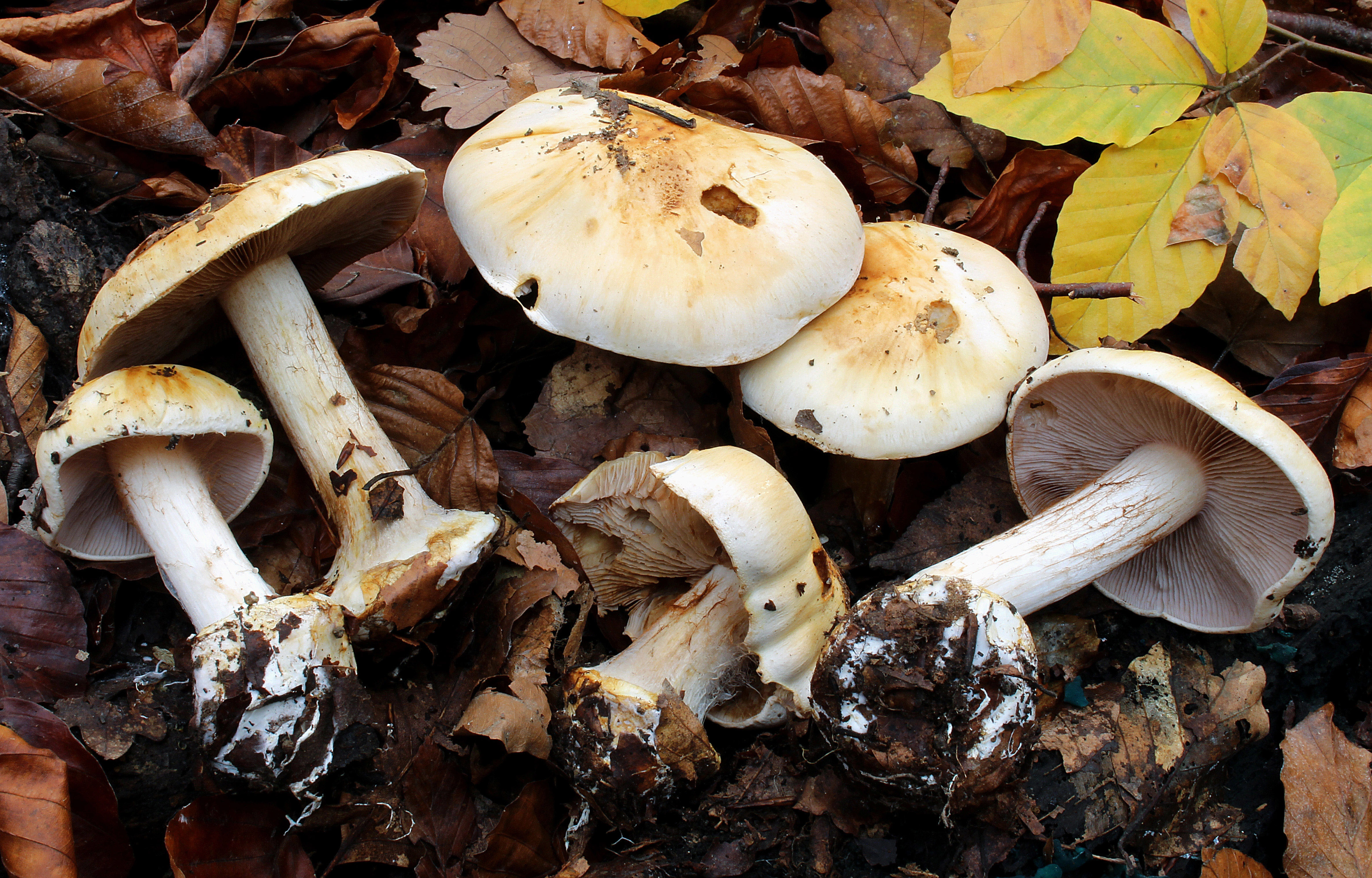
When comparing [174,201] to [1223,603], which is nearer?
[1223,603]

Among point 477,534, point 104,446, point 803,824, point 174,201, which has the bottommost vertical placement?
point 803,824

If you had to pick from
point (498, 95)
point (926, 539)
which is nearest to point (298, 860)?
point (926, 539)

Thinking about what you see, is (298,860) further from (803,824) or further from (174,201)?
(174,201)

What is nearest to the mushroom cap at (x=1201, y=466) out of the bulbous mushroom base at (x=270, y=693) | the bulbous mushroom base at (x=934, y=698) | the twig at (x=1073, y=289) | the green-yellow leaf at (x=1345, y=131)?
the twig at (x=1073, y=289)

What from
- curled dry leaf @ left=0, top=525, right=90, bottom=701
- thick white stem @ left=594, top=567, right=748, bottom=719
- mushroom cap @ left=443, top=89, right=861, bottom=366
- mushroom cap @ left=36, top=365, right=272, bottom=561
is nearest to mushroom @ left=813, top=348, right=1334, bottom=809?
thick white stem @ left=594, top=567, right=748, bottom=719

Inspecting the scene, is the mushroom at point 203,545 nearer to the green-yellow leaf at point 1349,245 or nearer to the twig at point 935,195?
the twig at point 935,195

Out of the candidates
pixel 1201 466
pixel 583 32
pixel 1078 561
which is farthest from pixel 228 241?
pixel 1201 466

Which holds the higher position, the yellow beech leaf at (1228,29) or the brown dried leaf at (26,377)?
the yellow beech leaf at (1228,29)
